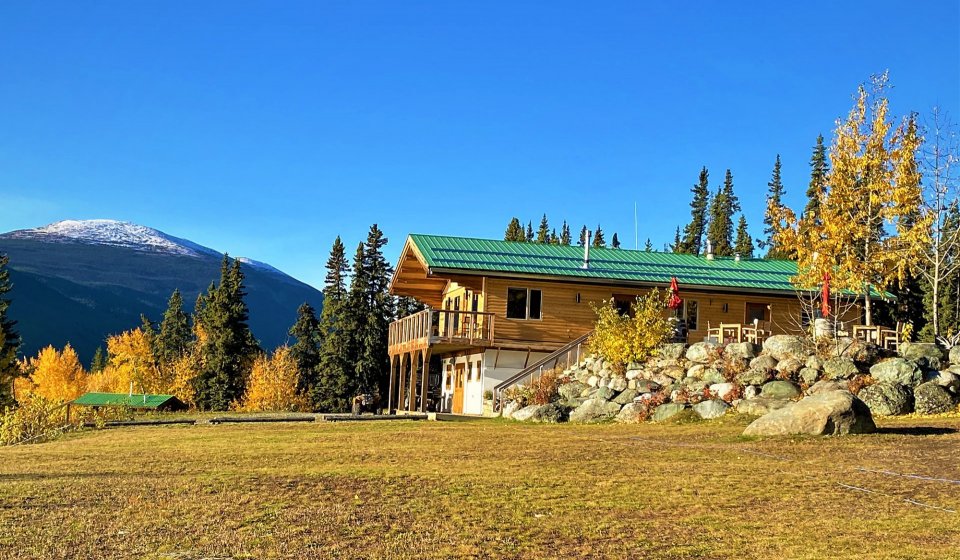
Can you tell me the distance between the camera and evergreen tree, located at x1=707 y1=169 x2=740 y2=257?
103 meters

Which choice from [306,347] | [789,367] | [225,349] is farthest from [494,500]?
[306,347]

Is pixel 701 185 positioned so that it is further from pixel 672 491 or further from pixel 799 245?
pixel 672 491

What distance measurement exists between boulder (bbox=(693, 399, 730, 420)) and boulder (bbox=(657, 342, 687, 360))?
16.1 feet

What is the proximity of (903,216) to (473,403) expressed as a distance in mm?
17671

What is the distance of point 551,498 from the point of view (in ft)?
38.4

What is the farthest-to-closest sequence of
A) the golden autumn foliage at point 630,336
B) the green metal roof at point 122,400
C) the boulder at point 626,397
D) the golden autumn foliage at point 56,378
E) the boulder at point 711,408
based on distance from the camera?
the golden autumn foliage at point 56,378
the green metal roof at point 122,400
the golden autumn foliage at point 630,336
the boulder at point 626,397
the boulder at point 711,408

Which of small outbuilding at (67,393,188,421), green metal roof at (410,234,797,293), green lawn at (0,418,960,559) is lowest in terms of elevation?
green lawn at (0,418,960,559)

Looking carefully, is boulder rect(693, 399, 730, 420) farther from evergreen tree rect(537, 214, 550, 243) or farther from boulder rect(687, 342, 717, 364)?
evergreen tree rect(537, 214, 550, 243)

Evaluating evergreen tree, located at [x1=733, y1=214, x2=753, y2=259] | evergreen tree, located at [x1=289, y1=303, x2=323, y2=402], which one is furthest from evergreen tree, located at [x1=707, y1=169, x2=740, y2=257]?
evergreen tree, located at [x1=289, y1=303, x2=323, y2=402]

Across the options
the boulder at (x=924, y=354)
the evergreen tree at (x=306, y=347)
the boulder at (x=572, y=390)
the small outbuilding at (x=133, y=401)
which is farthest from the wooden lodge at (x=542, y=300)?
the evergreen tree at (x=306, y=347)

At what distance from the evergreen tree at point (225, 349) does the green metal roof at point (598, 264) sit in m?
35.2

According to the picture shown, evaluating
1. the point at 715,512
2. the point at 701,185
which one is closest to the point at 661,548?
the point at 715,512

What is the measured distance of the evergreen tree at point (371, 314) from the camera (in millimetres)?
65375

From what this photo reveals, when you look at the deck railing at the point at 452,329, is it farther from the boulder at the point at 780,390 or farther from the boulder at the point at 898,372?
the boulder at the point at 898,372
